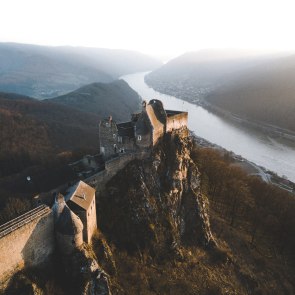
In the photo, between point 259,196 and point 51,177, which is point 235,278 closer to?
point 259,196

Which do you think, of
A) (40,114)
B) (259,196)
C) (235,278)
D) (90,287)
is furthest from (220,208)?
(40,114)

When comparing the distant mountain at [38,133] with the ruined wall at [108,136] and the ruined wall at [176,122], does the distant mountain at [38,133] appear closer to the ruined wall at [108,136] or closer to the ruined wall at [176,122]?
the ruined wall at [176,122]

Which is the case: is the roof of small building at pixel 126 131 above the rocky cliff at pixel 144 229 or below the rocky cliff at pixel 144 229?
above

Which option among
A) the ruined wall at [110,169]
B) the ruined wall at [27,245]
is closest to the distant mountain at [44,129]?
the ruined wall at [110,169]

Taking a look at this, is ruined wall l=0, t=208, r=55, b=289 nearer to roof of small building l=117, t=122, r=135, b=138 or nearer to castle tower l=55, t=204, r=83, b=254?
castle tower l=55, t=204, r=83, b=254

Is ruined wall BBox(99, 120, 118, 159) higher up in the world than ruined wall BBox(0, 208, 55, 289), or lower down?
higher up

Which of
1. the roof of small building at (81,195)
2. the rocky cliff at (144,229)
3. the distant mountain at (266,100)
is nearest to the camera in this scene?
the rocky cliff at (144,229)

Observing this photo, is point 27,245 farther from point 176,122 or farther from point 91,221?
point 176,122

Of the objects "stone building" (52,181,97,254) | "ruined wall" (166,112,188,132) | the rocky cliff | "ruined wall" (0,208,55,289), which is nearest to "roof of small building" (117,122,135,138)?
the rocky cliff
